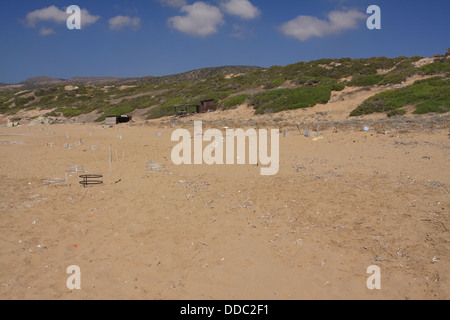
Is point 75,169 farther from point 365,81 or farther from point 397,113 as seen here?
point 365,81

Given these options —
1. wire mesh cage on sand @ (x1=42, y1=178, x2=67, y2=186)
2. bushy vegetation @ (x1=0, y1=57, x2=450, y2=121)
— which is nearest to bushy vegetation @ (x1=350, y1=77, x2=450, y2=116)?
bushy vegetation @ (x1=0, y1=57, x2=450, y2=121)

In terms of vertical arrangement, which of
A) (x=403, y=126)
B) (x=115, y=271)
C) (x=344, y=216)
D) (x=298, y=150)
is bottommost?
(x=115, y=271)

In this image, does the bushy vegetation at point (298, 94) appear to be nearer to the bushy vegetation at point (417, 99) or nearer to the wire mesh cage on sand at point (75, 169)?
the bushy vegetation at point (417, 99)

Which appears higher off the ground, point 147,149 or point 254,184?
point 147,149

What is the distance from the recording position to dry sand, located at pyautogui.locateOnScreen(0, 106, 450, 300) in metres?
4.71

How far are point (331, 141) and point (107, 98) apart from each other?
48718 mm

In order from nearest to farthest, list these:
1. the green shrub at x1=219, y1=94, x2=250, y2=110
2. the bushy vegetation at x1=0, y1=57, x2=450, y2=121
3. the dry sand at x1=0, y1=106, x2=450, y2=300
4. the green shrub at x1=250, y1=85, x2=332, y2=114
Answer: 1. the dry sand at x1=0, y1=106, x2=450, y2=300
2. the bushy vegetation at x1=0, y1=57, x2=450, y2=121
3. the green shrub at x1=250, y1=85, x2=332, y2=114
4. the green shrub at x1=219, y1=94, x2=250, y2=110

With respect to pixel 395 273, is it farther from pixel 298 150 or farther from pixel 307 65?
pixel 307 65

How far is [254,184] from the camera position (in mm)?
9031

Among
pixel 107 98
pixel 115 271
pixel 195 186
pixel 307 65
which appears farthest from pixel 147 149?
pixel 107 98

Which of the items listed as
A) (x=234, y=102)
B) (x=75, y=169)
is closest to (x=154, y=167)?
(x=75, y=169)

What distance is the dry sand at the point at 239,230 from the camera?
471cm

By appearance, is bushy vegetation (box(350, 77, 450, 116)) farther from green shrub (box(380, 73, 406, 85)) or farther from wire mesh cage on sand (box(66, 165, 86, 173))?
wire mesh cage on sand (box(66, 165, 86, 173))

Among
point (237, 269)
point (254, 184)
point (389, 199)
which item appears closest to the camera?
point (237, 269)
